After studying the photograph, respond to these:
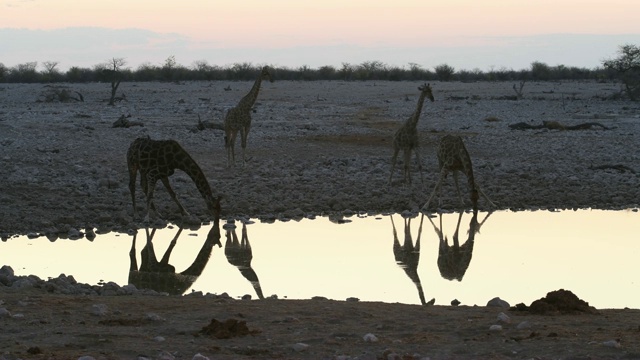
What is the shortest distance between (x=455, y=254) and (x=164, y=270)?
3799 mm

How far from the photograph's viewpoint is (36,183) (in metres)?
16.8

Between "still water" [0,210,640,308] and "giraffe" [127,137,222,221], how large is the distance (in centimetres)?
55

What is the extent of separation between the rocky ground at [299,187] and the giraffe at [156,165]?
1.61 feet

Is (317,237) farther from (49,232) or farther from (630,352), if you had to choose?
(630,352)

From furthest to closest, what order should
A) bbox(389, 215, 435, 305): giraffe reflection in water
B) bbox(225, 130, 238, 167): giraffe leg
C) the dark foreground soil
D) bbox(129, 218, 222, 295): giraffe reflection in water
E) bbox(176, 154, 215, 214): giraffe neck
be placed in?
bbox(225, 130, 238, 167): giraffe leg
bbox(176, 154, 215, 214): giraffe neck
bbox(389, 215, 435, 305): giraffe reflection in water
bbox(129, 218, 222, 295): giraffe reflection in water
the dark foreground soil

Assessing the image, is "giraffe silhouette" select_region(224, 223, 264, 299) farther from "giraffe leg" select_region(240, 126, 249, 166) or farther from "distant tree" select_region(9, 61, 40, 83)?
"distant tree" select_region(9, 61, 40, 83)

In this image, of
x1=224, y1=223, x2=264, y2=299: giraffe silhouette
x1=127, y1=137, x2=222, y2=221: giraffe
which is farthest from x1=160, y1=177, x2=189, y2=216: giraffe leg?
x1=224, y1=223, x2=264, y2=299: giraffe silhouette

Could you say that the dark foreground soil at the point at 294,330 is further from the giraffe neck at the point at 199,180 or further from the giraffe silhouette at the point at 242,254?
the giraffe neck at the point at 199,180

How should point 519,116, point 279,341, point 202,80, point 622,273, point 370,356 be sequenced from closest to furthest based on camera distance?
point 370,356 → point 279,341 → point 622,273 → point 519,116 → point 202,80

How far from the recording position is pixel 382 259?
13258mm

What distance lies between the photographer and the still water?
37.4 ft

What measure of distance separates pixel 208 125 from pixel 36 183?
8.89 metres

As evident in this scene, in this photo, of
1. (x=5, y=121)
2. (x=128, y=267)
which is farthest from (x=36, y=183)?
(x=5, y=121)

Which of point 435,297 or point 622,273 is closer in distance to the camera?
point 435,297
